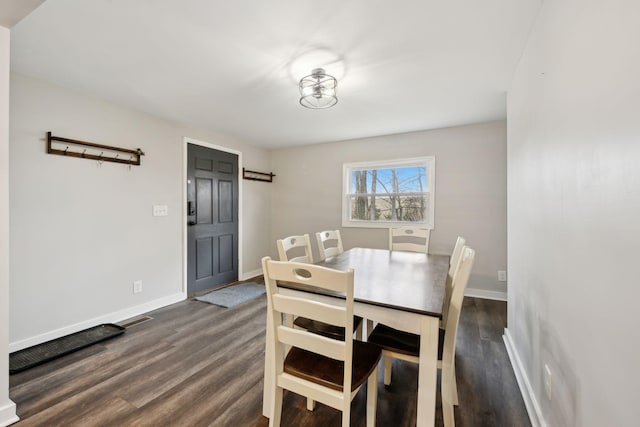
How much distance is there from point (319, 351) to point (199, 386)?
121 cm

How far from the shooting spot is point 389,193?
4188 mm

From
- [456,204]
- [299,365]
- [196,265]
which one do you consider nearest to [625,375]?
[299,365]

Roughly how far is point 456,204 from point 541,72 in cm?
235

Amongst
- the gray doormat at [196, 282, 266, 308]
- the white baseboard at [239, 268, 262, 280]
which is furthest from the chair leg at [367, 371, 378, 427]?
the white baseboard at [239, 268, 262, 280]

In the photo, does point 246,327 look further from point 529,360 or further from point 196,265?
point 529,360

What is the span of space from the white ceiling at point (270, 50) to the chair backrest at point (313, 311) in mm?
1451

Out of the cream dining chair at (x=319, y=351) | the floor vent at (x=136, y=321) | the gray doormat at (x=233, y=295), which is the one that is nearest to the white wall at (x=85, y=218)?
the floor vent at (x=136, y=321)

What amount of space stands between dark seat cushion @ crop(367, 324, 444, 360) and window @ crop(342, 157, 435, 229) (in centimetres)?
258

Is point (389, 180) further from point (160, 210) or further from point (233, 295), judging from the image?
point (160, 210)

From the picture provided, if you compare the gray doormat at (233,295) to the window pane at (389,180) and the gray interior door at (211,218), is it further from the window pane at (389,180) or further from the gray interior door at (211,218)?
the window pane at (389,180)

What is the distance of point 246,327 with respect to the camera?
2711mm

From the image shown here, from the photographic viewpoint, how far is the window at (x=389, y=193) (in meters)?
3.91

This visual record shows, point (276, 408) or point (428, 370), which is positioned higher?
point (428, 370)

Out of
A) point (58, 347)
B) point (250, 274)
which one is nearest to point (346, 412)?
point (58, 347)
